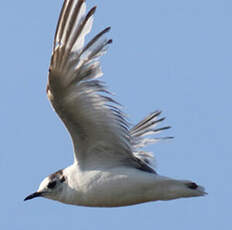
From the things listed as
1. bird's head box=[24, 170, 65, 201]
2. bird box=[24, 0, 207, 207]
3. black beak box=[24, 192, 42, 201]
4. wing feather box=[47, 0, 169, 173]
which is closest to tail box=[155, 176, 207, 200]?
bird box=[24, 0, 207, 207]

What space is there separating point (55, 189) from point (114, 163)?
95cm

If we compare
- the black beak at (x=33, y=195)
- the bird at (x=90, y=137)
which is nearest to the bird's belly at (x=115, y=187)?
the bird at (x=90, y=137)

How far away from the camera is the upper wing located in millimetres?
9992

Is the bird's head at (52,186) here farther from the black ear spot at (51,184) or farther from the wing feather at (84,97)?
the wing feather at (84,97)

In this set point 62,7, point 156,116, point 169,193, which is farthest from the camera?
point 156,116

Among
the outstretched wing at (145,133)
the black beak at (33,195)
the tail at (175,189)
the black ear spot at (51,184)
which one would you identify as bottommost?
the tail at (175,189)

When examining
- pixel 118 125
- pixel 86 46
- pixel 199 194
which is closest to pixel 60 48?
pixel 86 46

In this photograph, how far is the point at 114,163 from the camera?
11.1 metres

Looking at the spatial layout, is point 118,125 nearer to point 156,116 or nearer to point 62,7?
point 62,7

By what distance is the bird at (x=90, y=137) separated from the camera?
33.0ft

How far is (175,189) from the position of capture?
10.8 m

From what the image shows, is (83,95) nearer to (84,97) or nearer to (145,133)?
(84,97)

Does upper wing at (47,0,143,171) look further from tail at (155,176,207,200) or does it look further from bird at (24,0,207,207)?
tail at (155,176,207,200)

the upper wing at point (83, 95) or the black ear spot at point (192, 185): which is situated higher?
the upper wing at point (83, 95)
